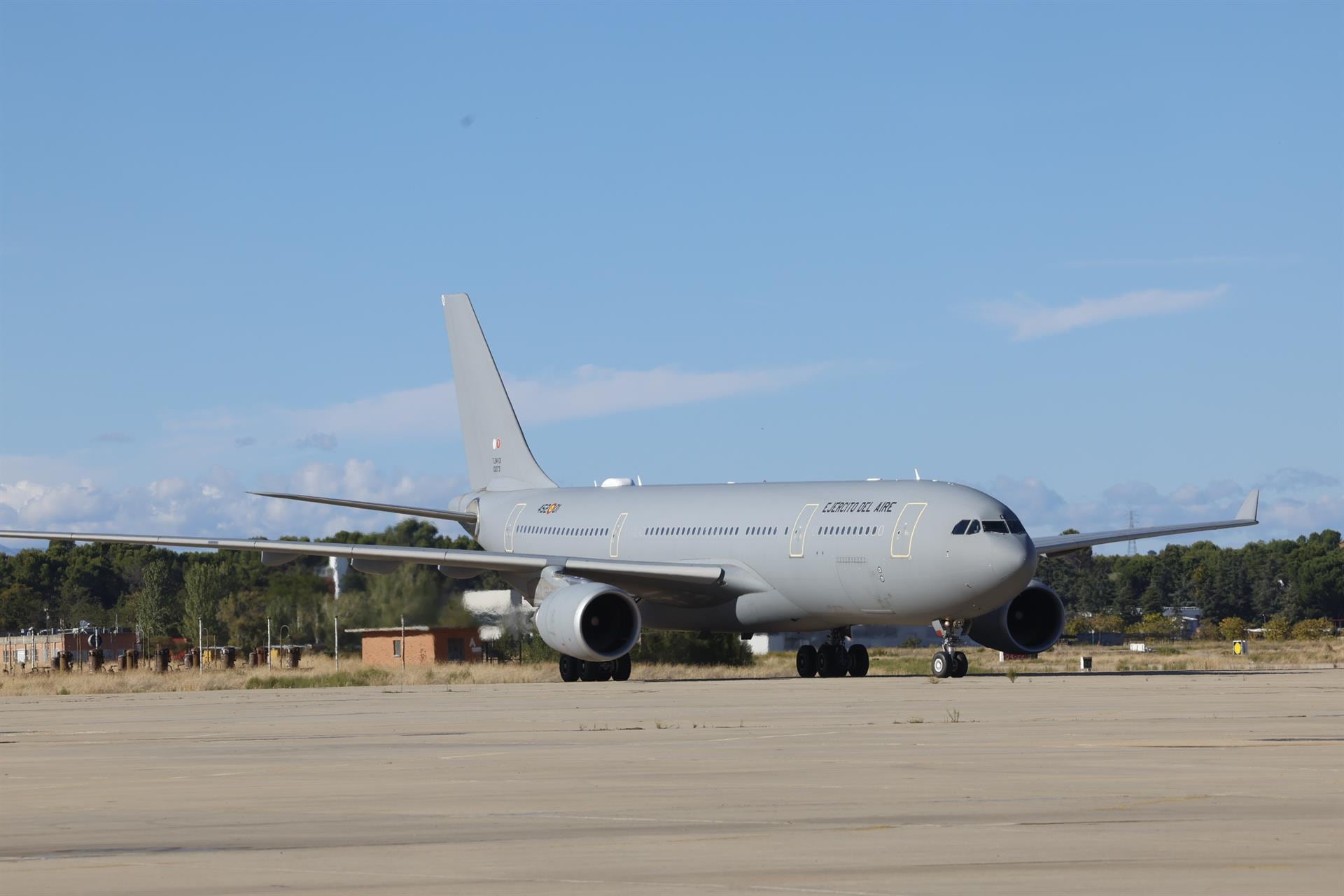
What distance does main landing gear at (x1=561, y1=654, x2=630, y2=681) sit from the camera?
37.3 metres

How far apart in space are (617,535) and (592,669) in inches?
178

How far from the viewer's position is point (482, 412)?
4891cm

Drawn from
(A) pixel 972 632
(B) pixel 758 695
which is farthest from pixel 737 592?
(B) pixel 758 695

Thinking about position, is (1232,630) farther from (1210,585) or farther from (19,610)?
(19,610)

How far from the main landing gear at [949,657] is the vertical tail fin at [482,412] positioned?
1533 cm

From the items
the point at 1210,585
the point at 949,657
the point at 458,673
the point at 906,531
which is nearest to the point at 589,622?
the point at 458,673

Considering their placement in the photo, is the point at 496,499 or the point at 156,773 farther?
the point at 496,499

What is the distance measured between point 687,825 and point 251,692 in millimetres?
25016

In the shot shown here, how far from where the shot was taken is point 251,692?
34.6 meters

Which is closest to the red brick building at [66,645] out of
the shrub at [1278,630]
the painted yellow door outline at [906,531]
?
the painted yellow door outline at [906,531]

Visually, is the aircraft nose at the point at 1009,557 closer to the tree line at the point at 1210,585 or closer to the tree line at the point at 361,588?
the tree line at the point at 361,588

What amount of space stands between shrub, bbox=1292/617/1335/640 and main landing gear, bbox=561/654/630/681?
5281cm

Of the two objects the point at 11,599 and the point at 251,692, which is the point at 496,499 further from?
the point at 11,599

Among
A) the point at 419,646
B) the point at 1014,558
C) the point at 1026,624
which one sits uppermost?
the point at 1014,558
